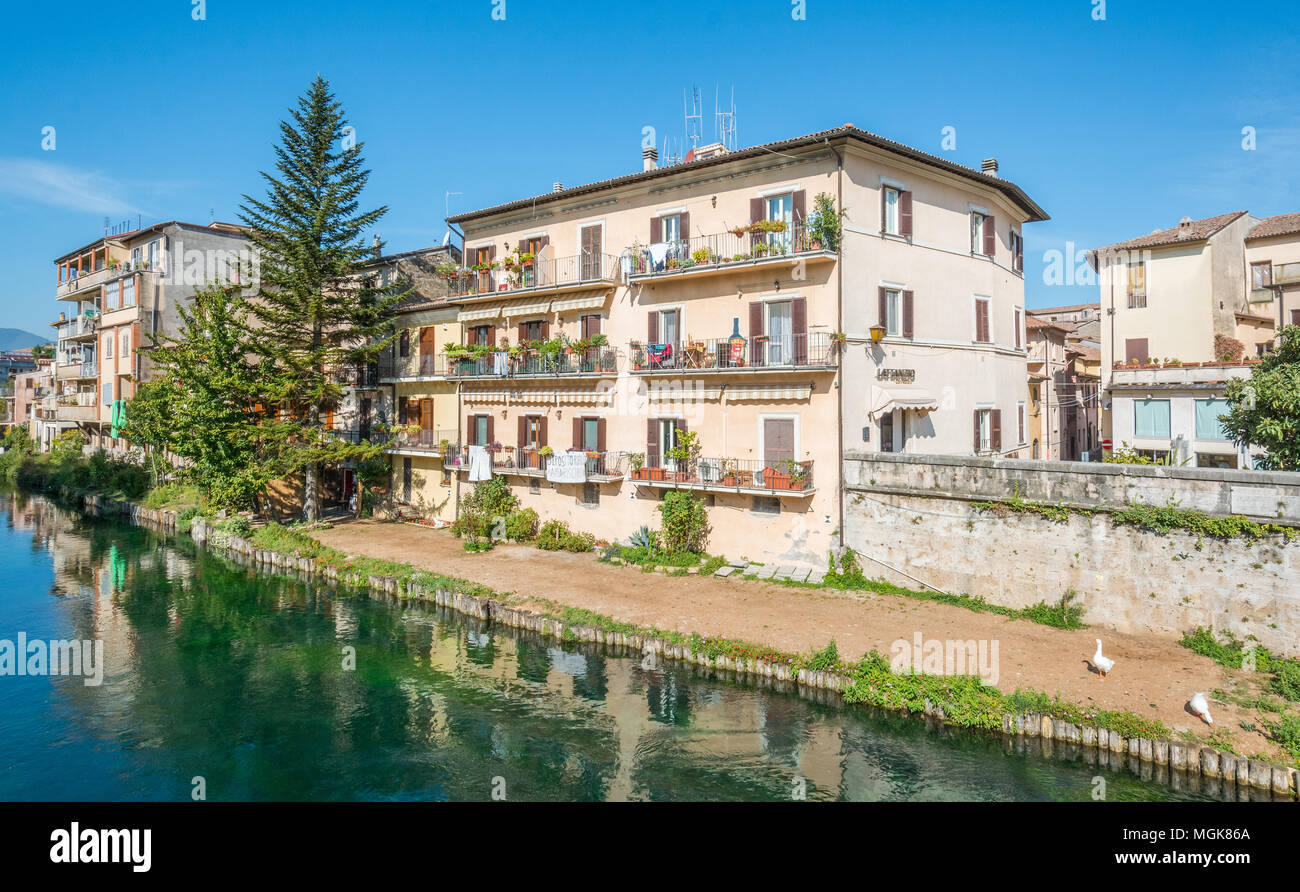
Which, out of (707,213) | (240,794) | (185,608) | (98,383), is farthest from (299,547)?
(98,383)

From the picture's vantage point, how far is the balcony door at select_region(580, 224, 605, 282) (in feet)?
92.7

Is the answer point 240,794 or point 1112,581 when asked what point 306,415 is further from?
point 1112,581

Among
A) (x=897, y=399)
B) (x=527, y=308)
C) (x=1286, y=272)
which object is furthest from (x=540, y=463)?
(x=1286, y=272)

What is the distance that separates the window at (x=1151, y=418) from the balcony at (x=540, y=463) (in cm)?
2196

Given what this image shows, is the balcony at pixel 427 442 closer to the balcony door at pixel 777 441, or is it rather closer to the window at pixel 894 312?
the balcony door at pixel 777 441

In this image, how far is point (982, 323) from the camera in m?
27.0

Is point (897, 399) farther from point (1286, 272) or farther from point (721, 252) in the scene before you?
point (1286, 272)

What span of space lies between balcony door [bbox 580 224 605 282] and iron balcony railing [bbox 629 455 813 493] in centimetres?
772

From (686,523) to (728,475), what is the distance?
2.62 m

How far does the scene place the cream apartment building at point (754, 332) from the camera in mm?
22891

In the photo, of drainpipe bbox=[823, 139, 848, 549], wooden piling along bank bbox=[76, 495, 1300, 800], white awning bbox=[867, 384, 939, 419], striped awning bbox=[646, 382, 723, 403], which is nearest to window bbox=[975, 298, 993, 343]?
white awning bbox=[867, 384, 939, 419]

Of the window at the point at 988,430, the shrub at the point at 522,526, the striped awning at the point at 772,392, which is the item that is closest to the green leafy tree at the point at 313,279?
the shrub at the point at 522,526

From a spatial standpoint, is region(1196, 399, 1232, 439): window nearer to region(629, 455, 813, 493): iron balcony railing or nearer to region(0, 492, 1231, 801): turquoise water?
region(629, 455, 813, 493): iron balcony railing
